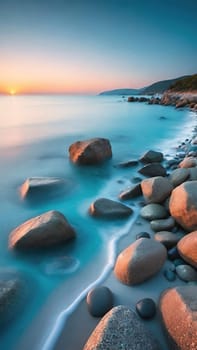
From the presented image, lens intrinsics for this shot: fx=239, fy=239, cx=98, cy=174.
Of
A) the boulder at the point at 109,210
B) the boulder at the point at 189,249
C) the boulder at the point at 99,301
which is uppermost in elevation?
the boulder at the point at 189,249

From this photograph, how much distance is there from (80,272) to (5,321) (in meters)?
0.87

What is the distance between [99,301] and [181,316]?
728mm

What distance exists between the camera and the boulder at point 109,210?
369cm

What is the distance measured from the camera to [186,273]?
7.72ft

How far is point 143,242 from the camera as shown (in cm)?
248

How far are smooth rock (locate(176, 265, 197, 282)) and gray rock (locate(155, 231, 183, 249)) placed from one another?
0.35 metres

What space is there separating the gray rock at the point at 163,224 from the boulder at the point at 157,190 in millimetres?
504

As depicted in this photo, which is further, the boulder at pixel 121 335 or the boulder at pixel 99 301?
the boulder at pixel 99 301

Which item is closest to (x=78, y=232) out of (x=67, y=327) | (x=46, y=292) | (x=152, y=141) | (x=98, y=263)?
(x=98, y=263)

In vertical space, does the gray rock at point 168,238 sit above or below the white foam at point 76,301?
above

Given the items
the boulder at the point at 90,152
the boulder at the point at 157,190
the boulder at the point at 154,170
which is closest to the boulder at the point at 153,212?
the boulder at the point at 157,190

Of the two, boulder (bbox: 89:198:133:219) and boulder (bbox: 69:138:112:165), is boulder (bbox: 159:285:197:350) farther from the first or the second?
boulder (bbox: 69:138:112:165)

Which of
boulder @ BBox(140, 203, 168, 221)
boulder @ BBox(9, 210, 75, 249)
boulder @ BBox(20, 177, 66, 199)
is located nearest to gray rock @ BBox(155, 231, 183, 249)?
boulder @ BBox(140, 203, 168, 221)

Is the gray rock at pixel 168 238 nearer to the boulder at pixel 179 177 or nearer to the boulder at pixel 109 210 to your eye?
the boulder at pixel 109 210
